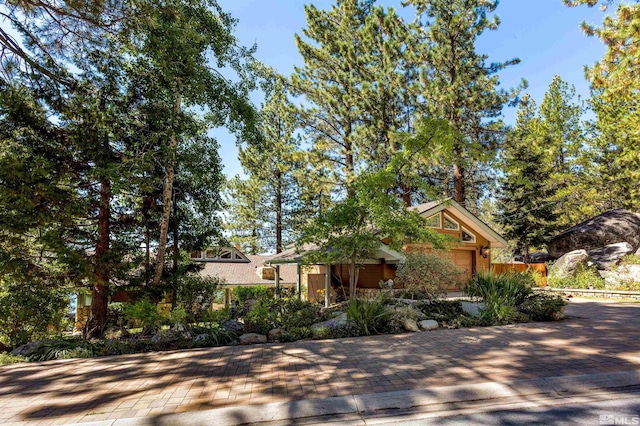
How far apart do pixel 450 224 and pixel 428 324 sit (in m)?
10.4

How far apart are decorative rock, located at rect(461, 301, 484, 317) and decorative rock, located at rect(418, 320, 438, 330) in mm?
1345

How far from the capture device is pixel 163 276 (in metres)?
8.78

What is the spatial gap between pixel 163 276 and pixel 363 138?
12491 mm

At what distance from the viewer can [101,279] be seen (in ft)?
24.9

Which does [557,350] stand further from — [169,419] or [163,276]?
[163,276]

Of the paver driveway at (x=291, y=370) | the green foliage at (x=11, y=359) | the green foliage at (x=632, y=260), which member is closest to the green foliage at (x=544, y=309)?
the paver driveway at (x=291, y=370)

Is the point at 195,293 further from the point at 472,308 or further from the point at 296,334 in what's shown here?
the point at 472,308

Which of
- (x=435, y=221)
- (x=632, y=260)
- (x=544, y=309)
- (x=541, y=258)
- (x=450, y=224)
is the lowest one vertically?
(x=544, y=309)

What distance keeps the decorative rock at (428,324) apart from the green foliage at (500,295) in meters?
1.29

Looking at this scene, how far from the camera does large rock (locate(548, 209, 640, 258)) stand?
60.4 ft

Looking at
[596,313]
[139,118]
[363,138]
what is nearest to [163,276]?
[139,118]

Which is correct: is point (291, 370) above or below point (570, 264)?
below

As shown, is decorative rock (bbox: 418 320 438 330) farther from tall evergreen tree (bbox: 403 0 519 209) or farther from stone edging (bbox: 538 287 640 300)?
tall evergreen tree (bbox: 403 0 519 209)

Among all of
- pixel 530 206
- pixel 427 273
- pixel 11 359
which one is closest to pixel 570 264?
pixel 530 206
